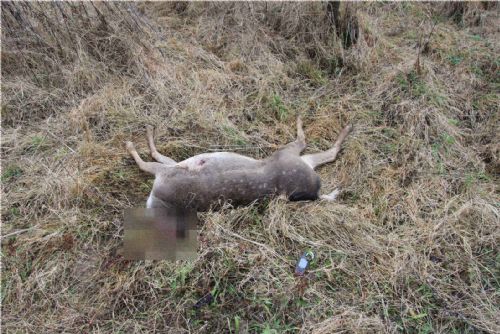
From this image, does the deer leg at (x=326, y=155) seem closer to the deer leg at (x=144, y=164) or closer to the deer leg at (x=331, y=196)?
the deer leg at (x=331, y=196)

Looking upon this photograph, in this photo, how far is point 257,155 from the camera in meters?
3.66

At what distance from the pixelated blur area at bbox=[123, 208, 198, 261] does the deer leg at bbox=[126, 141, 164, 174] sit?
0.39m

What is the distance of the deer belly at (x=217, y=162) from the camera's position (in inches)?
125

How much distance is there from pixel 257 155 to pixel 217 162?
0.55m

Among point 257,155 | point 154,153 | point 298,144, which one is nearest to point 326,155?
point 298,144

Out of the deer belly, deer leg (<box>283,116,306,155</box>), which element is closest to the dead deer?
the deer belly

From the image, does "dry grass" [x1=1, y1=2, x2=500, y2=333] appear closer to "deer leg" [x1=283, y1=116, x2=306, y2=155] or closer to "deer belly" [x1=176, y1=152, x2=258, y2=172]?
"deer leg" [x1=283, y1=116, x2=306, y2=155]

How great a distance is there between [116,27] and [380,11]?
3072 millimetres

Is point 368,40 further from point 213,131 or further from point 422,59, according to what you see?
point 213,131

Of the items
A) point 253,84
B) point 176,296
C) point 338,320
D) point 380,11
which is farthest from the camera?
point 380,11

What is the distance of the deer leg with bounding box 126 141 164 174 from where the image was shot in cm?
341

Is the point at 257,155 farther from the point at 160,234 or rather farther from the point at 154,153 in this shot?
the point at 160,234

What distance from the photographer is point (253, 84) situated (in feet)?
13.7

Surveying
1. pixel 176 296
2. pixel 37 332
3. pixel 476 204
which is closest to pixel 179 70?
pixel 176 296
